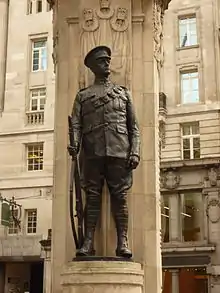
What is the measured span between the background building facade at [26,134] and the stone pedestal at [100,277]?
2239 centimetres

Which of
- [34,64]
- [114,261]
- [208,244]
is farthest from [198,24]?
[114,261]

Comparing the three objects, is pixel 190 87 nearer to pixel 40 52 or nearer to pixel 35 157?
pixel 40 52

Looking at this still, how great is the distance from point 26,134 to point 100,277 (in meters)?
25.2

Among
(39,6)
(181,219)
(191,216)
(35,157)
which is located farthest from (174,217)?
(39,6)

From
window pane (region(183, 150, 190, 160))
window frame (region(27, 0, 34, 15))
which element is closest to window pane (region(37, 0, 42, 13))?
window frame (region(27, 0, 34, 15))

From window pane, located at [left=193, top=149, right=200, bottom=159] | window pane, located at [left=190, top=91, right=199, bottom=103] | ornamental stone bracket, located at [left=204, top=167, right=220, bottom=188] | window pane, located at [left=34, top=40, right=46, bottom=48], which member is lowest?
ornamental stone bracket, located at [left=204, top=167, right=220, bottom=188]

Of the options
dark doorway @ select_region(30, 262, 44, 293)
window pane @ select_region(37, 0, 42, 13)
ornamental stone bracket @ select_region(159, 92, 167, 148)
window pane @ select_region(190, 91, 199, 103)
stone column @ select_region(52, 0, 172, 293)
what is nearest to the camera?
stone column @ select_region(52, 0, 172, 293)

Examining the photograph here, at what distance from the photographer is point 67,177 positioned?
9.23 m

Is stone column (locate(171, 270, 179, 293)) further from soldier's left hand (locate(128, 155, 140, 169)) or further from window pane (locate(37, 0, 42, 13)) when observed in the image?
soldier's left hand (locate(128, 155, 140, 169))

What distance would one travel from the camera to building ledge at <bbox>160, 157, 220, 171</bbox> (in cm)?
2931

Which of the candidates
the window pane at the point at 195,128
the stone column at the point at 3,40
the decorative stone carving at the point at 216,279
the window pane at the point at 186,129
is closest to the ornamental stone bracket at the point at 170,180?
the window pane at the point at 186,129

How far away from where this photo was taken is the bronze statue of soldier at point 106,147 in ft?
27.7

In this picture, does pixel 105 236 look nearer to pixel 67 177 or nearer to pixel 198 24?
pixel 67 177

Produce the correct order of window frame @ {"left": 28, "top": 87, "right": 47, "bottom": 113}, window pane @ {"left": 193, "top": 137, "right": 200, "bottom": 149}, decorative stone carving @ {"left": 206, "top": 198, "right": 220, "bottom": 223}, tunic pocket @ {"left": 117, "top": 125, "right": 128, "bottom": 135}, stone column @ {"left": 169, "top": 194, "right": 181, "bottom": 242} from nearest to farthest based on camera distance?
tunic pocket @ {"left": 117, "top": 125, "right": 128, "bottom": 135}
decorative stone carving @ {"left": 206, "top": 198, "right": 220, "bottom": 223}
stone column @ {"left": 169, "top": 194, "right": 181, "bottom": 242}
window pane @ {"left": 193, "top": 137, "right": 200, "bottom": 149}
window frame @ {"left": 28, "top": 87, "right": 47, "bottom": 113}
